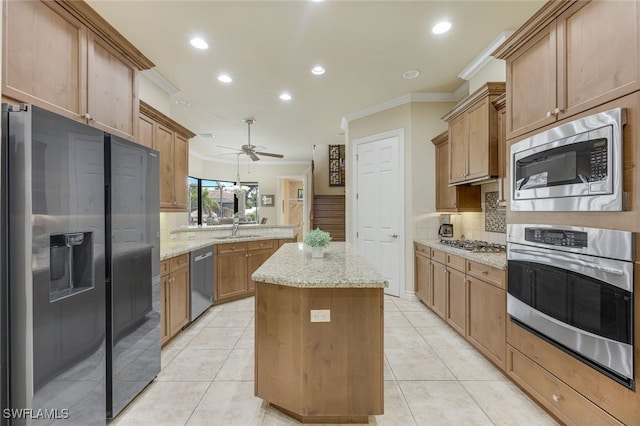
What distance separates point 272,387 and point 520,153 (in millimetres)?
2260

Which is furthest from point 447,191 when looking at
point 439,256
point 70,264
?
point 70,264

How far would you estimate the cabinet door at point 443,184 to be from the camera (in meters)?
3.59

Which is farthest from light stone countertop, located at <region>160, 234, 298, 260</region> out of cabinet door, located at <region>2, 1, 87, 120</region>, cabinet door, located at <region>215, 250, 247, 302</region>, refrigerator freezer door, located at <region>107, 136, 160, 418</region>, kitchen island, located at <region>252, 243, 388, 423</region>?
kitchen island, located at <region>252, 243, 388, 423</region>

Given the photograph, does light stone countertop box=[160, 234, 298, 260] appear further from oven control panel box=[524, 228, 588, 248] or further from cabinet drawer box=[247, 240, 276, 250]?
oven control panel box=[524, 228, 588, 248]

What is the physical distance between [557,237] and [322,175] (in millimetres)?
6034

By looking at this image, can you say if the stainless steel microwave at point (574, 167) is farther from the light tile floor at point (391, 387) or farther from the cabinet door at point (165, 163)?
the cabinet door at point (165, 163)

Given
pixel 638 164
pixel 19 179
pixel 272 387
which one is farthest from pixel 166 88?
pixel 638 164

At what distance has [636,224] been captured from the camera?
4.15 feet

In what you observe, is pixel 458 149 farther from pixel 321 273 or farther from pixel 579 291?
pixel 321 273

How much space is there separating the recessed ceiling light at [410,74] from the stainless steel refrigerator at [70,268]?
2.99 m

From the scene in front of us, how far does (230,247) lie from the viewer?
4.01m

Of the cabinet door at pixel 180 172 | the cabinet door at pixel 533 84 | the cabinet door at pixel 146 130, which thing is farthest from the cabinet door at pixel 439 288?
the cabinet door at pixel 146 130

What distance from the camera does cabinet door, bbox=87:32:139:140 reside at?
1.78 metres

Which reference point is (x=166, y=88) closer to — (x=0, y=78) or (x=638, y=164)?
(x=0, y=78)
